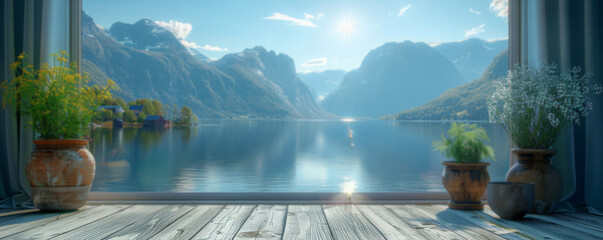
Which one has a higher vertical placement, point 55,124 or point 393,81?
point 393,81

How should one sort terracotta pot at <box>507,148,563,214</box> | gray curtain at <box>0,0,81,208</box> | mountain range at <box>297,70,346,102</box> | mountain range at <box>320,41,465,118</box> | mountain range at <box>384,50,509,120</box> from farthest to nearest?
1. mountain range at <box>320,41,465,118</box>
2. mountain range at <box>297,70,346,102</box>
3. mountain range at <box>384,50,509,120</box>
4. gray curtain at <box>0,0,81,208</box>
5. terracotta pot at <box>507,148,563,214</box>

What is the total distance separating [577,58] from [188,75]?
245 feet

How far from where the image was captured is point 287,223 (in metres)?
2.29

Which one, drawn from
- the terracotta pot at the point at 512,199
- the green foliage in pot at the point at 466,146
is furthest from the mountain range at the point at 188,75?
the terracotta pot at the point at 512,199

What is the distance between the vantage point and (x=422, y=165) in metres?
22.9

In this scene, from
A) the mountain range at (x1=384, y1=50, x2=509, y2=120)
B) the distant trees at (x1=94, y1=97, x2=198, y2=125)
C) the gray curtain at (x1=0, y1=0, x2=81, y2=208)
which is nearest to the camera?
the gray curtain at (x1=0, y1=0, x2=81, y2=208)

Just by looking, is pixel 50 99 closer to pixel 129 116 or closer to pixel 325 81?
pixel 129 116

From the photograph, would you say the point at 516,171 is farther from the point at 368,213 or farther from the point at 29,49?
the point at 29,49

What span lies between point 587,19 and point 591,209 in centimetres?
138

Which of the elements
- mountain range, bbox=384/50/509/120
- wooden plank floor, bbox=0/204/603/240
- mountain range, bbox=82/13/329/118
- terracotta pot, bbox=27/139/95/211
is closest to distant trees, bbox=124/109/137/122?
mountain range, bbox=82/13/329/118

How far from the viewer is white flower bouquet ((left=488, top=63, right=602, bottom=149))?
9.28ft

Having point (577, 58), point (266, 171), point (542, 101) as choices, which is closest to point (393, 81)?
point (266, 171)

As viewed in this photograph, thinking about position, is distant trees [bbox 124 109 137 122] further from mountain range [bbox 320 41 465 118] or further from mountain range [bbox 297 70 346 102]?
mountain range [bbox 320 41 465 118]

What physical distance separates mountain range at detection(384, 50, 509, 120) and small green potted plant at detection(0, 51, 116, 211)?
35945 mm
